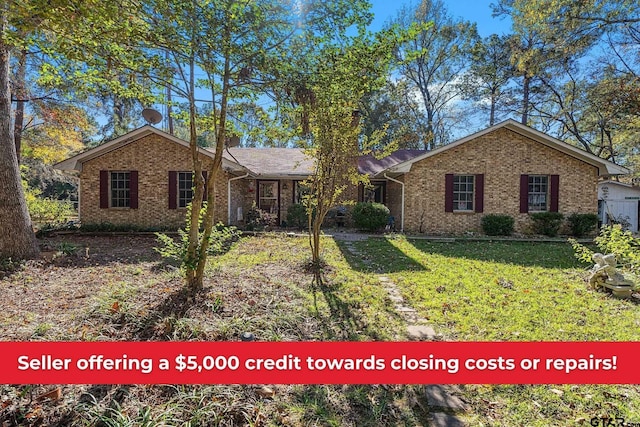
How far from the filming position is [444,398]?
263cm

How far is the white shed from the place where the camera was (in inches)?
549

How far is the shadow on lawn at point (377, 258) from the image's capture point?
7.11 meters

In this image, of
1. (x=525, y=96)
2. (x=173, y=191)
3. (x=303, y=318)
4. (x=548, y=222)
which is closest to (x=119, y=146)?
(x=173, y=191)

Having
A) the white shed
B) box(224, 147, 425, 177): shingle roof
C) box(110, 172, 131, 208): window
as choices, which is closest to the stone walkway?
box(224, 147, 425, 177): shingle roof

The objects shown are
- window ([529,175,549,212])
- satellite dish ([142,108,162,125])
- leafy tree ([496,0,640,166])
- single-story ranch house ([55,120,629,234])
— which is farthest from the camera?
window ([529,175,549,212])

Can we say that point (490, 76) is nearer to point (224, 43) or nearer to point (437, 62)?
point (437, 62)

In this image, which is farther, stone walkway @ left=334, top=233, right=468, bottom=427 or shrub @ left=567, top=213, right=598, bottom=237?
shrub @ left=567, top=213, right=598, bottom=237

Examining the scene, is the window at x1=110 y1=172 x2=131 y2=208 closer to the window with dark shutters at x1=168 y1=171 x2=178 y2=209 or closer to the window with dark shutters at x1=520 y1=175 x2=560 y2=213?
the window with dark shutters at x1=168 y1=171 x2=178 y2=209

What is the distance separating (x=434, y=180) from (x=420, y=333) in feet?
32.0

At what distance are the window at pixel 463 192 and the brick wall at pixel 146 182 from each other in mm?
8836

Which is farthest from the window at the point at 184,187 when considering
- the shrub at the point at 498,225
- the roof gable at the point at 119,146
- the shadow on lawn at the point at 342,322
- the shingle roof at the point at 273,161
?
the shrub at the point at 498,225

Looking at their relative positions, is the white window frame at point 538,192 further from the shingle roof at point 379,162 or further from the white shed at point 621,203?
the shingle roof at point 379,162

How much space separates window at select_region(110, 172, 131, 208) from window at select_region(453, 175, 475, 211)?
12.8 m

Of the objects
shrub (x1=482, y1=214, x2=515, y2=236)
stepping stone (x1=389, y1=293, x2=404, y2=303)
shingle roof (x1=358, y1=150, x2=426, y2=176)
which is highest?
shingle roof (x1=358, y1=150, x2=426, y2=176)
